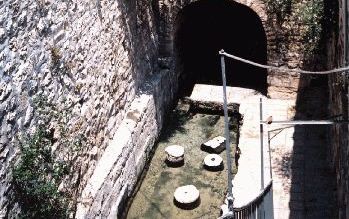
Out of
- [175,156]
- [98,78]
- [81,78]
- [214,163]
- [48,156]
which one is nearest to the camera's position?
[48,156]

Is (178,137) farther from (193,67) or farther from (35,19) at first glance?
(35,19)

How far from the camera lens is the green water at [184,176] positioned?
9.13 m

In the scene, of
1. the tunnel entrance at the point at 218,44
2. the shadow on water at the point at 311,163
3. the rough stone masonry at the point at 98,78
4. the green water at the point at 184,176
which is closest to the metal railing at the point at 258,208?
the shadow on water at the point at 311,163

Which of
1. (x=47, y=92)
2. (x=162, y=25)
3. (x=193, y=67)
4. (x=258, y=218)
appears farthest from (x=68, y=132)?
(x=193, y=67)

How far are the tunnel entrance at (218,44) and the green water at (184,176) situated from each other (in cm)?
116

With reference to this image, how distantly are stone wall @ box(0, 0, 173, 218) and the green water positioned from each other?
1.23 ft

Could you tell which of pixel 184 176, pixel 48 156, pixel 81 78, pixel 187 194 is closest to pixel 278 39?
pixel 184 176

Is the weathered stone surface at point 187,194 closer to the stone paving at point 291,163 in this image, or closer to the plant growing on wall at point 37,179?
the stone paving at point 291,163

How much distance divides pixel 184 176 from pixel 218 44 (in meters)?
4.47

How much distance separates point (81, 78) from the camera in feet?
26.0

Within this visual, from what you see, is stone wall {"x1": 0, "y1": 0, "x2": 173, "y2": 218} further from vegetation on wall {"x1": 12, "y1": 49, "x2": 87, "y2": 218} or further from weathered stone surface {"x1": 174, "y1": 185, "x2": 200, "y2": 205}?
weathered stone surface {"x1": 174, "y1": 185, "x2": 200, "y2": 205}

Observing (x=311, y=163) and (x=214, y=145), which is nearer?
(x=311, y=163)

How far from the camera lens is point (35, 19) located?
675 centimetres

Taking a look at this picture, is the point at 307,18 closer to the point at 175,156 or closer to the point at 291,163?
the point at 291,163
